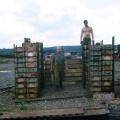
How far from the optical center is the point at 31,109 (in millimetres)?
17250

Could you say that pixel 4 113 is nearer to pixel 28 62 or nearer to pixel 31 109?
pixel 31 109

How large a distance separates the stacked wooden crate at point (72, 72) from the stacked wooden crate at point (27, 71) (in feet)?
7.82

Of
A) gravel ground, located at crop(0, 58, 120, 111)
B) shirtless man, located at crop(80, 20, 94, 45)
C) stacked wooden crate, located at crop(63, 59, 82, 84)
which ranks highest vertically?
shirtless man, located at crop(80, 20, 94, 45)

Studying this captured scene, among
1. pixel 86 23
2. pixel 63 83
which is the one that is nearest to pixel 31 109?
pixel 63 83

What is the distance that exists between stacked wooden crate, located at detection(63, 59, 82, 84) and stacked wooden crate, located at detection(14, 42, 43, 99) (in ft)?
7.82

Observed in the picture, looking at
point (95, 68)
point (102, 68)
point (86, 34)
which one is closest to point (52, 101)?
point (95, 68)

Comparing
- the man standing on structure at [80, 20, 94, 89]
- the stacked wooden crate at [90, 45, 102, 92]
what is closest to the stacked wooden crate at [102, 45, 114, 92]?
the stacked wooden crate at [90, 45, 102, 92]

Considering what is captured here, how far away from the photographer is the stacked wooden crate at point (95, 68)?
1980 centimetres

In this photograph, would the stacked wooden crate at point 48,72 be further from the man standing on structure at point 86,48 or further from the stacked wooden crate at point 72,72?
the man standing on structure at point 86,48

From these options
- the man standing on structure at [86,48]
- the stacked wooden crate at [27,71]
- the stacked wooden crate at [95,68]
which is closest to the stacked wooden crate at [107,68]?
the stacked wooden crate at [95,68]

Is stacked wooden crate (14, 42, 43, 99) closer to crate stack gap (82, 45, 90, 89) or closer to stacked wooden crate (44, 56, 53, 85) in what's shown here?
stacked wooden crate (44, 56, 53, 85)

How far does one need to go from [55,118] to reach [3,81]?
10.9 meters

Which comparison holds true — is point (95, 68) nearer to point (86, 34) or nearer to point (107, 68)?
point (107, 68)

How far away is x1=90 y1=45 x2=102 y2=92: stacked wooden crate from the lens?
65.0 feet
